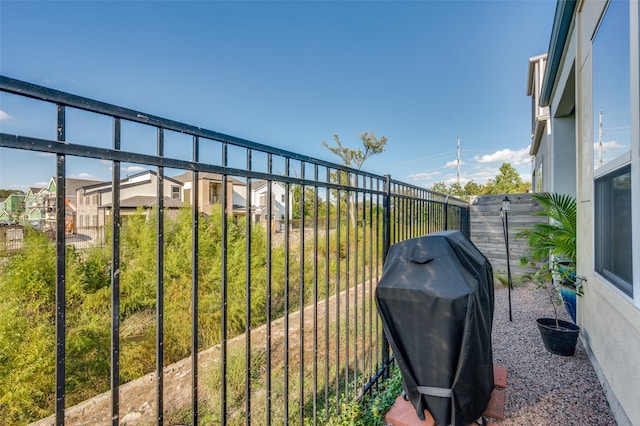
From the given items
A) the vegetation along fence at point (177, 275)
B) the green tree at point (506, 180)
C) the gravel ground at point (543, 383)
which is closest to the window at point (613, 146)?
the gravel ground at point (543, 383)

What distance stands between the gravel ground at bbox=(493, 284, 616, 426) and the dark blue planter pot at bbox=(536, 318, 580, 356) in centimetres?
6

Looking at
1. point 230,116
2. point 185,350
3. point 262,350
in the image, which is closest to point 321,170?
point 262,350

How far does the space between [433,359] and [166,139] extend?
179cm

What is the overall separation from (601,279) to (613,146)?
112cm

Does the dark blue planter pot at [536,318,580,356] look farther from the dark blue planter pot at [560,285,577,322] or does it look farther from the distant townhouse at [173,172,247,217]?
the distant townhouse at [173,172,247,217]

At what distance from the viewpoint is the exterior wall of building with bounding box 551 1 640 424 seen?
68.9 inches

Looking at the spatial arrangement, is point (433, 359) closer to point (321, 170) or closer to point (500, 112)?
point (321, 170)

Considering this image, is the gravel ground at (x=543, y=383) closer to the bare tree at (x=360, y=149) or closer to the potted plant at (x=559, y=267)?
the potted plant at (x=559, y=267)

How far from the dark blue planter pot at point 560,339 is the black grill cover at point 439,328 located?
178 centimetres

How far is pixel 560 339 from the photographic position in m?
2.96

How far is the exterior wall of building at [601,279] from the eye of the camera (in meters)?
1.75

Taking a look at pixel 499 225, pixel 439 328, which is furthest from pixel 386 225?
pixel 499 225

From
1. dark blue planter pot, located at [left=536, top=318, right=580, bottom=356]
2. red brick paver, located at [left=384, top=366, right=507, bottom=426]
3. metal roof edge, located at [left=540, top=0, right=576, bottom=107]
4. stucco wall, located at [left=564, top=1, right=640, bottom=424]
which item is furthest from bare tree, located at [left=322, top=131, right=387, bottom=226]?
red brick paver, located at [left=384, top=366, right=507, bottom=426]

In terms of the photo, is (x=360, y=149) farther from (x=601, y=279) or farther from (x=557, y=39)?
(x=601, y=279)
